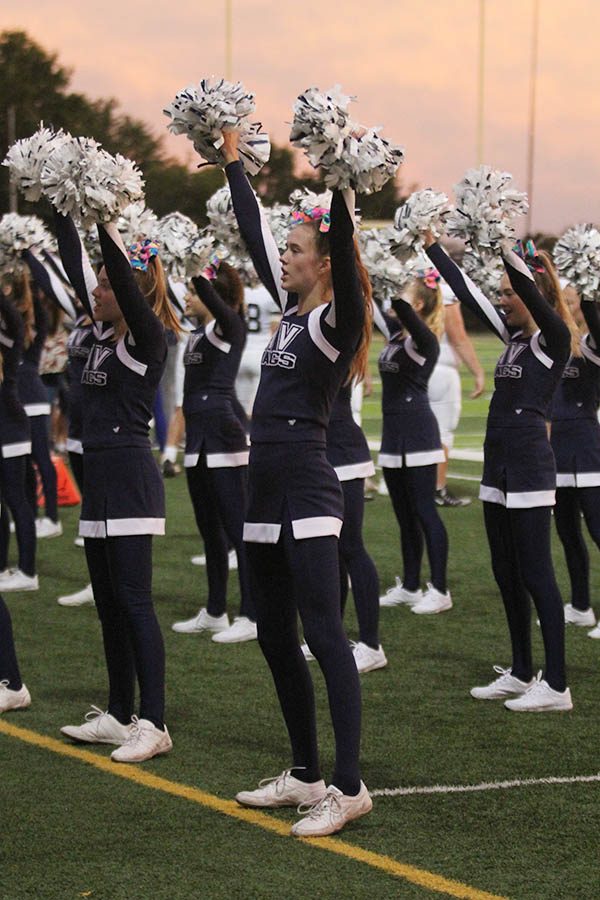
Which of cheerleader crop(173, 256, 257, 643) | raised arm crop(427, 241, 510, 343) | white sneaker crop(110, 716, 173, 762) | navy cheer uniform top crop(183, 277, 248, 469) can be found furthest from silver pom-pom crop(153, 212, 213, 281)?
white sneaker crop(110, 716, 173, 762)

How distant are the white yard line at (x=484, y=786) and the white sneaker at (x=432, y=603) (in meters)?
2.93

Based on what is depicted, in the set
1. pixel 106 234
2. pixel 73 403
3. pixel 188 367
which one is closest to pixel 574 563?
pixel 188 367

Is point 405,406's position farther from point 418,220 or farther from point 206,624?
point 418,220

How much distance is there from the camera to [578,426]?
748 centimetres

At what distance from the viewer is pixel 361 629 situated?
667 cm

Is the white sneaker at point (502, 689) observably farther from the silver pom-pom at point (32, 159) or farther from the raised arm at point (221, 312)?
the silver pom-pom at point (32, 159)

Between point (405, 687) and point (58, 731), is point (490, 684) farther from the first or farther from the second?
point (58, 731)

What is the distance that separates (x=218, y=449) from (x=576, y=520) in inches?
67.9

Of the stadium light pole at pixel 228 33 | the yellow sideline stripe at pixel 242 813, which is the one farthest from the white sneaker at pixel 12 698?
the stadium light pole at pixel 228 33

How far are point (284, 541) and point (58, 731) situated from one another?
1.58 m

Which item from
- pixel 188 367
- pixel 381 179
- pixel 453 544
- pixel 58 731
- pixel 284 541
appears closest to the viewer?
pixel 381 179

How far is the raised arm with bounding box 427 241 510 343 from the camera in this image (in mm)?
6125

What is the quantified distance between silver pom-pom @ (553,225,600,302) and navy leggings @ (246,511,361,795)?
2557 mm

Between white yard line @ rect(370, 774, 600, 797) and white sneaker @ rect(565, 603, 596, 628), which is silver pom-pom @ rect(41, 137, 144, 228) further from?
white sneaker @ rect(565, 603, 596, 628)
